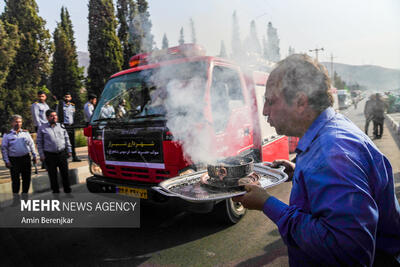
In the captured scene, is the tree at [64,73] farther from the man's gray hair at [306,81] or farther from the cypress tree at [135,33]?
the man's gray hair at [306,81]

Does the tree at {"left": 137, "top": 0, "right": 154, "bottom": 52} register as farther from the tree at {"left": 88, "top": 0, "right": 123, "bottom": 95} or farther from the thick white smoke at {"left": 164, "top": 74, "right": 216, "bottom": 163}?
the tree at {"left": 88, "top": 0, "right": 123, "bottom": 95}

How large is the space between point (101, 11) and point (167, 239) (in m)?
15.6

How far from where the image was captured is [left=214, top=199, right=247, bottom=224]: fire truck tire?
11.7 feet

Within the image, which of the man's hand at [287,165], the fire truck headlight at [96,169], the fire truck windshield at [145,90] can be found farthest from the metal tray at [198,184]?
the fire truck headlight at [96,169]

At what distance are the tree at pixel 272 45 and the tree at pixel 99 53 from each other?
36.8 feet

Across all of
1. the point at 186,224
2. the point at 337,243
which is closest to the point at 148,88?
the point at 186,224

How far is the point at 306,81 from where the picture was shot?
125 centimetres

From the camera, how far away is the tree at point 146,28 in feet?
18.5

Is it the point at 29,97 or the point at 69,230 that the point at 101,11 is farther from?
the point at 69,230

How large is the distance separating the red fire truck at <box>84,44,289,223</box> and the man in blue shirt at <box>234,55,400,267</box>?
2009 mm

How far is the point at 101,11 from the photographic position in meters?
15.5

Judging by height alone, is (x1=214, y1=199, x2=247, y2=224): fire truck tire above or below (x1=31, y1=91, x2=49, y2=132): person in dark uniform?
below

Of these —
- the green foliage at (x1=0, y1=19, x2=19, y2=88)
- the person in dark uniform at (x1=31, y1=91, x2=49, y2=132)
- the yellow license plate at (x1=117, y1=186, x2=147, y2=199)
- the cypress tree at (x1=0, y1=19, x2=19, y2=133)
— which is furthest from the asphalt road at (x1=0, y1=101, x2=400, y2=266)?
the green foliage at (x1=0, y1=19, x2=19, y2=88)

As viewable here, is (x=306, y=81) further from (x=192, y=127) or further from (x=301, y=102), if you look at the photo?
(x=192, y=127)
